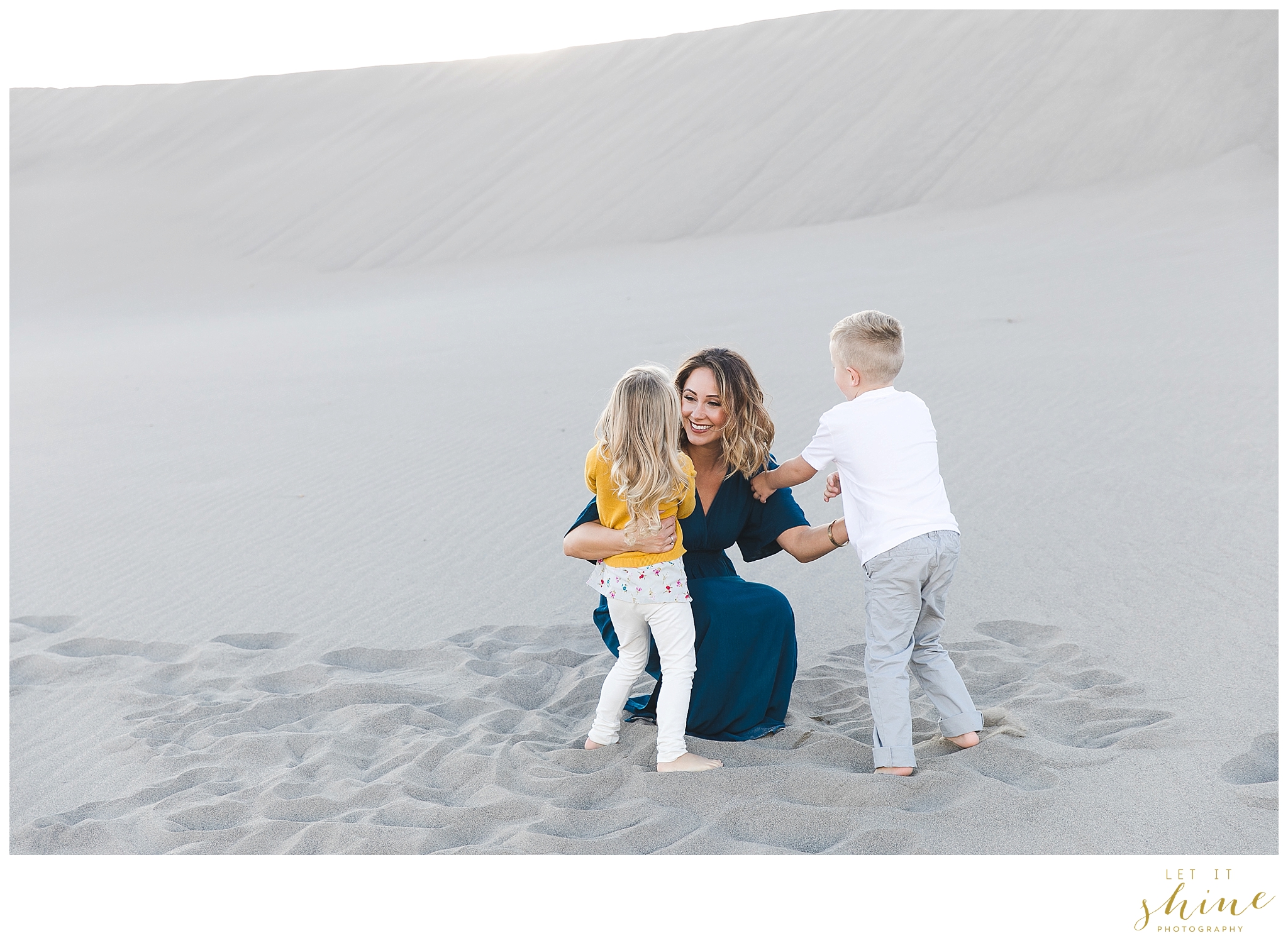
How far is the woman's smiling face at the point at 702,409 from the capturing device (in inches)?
148

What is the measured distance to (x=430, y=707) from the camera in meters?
4.19

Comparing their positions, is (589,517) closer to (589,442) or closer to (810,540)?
(810,540)

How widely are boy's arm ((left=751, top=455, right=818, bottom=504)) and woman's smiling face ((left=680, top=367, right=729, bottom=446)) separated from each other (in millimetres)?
219

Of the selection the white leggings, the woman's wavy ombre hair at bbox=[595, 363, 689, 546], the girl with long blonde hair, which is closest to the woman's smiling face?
the girl with long blonde hair

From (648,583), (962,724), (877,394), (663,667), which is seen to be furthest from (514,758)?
(877,394)

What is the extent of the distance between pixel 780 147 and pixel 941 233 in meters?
5.45

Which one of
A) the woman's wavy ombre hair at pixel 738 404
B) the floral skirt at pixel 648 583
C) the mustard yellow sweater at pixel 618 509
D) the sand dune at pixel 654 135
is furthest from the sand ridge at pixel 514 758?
the sand dune at pixel 654 135

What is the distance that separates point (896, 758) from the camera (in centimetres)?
338

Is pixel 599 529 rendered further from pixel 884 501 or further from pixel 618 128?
pixel 618 128

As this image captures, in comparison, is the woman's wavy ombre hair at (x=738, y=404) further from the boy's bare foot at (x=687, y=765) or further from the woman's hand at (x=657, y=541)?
the boy's bare foot at (x=687, y=765)

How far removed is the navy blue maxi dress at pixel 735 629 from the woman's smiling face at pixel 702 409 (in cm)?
21

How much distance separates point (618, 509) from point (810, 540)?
0.74 metres

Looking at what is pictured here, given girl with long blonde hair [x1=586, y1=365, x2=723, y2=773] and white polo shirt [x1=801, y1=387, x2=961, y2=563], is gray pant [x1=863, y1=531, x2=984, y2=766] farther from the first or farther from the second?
girl with long blonde hair [x1=586, y1=365, x2=723, y2=773]

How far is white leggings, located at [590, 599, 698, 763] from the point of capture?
3.55 meters
